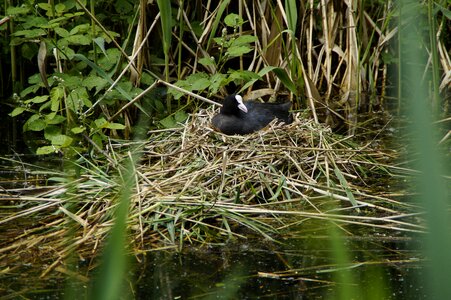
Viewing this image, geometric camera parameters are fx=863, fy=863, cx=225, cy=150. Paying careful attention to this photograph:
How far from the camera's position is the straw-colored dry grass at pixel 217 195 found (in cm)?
364

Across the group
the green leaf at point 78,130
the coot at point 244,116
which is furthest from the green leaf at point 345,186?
the green leaf at point 78,130

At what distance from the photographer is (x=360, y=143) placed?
507 centimetres

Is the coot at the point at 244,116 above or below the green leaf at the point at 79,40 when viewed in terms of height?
below

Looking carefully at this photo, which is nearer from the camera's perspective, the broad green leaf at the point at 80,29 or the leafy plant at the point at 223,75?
the leafy plant at the point at 223,75

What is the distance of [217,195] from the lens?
3.88m

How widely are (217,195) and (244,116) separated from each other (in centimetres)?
91

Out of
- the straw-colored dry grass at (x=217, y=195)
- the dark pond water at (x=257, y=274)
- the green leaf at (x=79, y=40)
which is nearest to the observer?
the dark pond water at (x=257, y=274)

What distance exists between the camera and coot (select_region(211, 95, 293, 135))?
4.63 meters

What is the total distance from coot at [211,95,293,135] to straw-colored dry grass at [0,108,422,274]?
3.2 inches

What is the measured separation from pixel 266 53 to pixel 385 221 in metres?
2.24

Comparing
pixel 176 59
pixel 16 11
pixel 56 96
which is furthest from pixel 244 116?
pixel 16 11

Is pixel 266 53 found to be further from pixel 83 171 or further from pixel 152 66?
pixel 83 171

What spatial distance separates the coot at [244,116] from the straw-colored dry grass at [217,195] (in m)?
0.08

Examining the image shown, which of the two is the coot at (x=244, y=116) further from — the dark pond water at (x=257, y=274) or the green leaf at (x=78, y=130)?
the dark pond water at (x=257, y=274)
